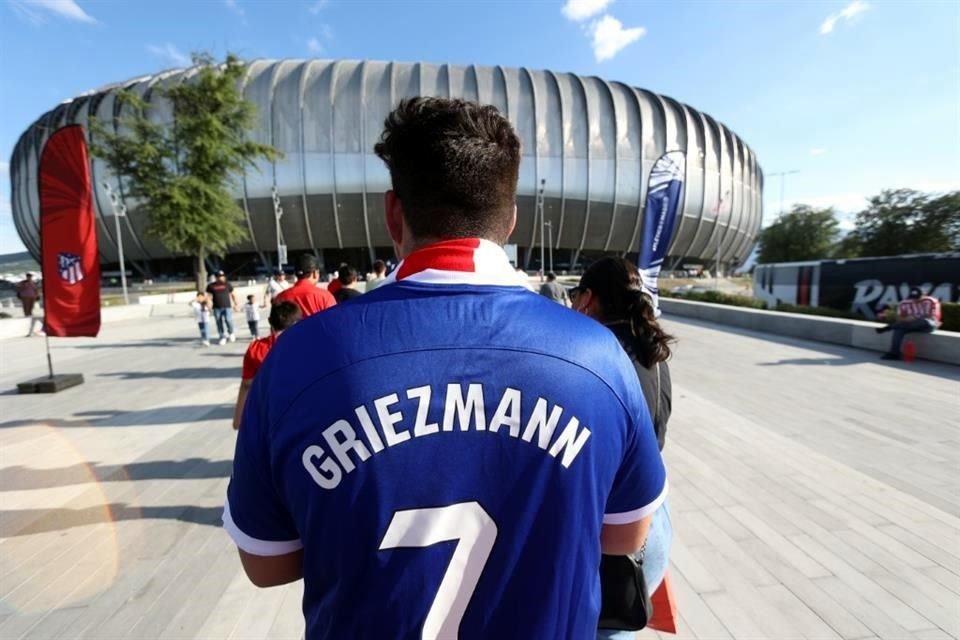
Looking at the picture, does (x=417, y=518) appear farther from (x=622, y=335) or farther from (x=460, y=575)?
(x=622, y=335)

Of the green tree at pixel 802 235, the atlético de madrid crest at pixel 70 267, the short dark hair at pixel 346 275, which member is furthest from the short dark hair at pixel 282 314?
the green tree at pixel 802 235

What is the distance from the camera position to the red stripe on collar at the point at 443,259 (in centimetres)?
96

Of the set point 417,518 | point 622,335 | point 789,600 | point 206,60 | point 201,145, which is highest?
point 206,60

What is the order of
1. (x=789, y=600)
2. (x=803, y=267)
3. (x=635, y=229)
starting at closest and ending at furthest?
(x=789, y=600) < (x=803, y=267) < (x=635, y=229)

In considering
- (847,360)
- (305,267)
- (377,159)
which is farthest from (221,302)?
(377,159)

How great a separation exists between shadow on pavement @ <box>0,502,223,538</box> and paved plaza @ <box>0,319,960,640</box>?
0.06 ft

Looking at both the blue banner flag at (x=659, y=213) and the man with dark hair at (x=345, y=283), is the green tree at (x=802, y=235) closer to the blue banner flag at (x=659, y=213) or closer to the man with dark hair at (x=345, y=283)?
the blue banner flag at (x=659, y=213)

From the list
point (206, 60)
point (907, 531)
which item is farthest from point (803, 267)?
point (206, 60)

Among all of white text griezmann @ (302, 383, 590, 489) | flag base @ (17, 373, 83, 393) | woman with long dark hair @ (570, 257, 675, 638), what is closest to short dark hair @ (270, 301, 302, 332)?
woman with long dark hair @ (570, 257, 675, 638)

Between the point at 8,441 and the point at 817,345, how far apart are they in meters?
15.0

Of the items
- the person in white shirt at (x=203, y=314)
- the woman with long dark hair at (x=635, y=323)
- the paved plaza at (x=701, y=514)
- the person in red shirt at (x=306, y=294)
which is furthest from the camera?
the person in white shirt at (x=203, y=314)

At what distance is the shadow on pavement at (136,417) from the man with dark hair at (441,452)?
6.58 metres

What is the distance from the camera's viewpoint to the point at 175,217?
2311 centimetres

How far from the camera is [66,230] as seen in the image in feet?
24.5
